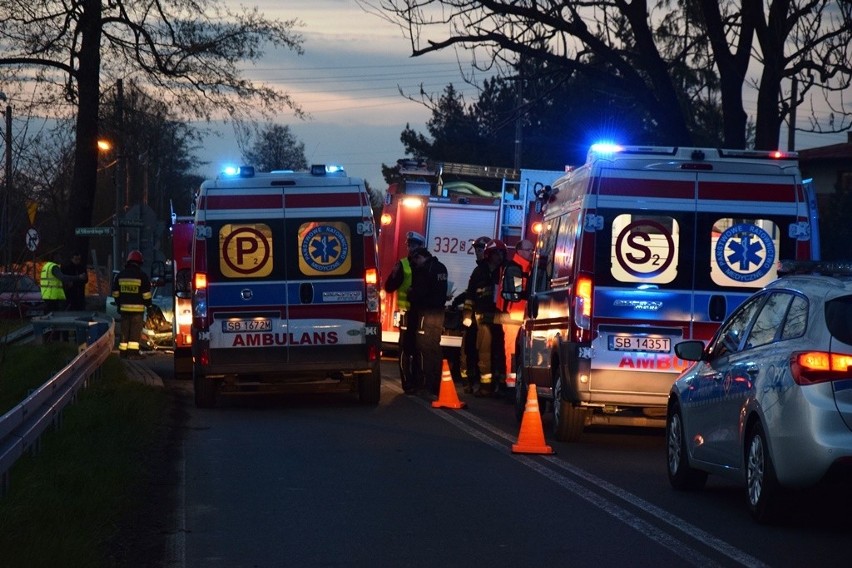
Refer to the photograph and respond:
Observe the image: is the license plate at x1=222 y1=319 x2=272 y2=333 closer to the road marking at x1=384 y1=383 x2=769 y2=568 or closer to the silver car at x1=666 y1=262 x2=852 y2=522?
the road marking at x1=384 y1=383 x2=769 y2=568

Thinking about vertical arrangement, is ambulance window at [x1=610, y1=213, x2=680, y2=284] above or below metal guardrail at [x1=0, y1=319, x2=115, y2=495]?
above

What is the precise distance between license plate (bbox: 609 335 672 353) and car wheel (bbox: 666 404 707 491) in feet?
5.75

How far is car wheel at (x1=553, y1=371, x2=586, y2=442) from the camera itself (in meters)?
13.2

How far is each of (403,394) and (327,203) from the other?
323cm

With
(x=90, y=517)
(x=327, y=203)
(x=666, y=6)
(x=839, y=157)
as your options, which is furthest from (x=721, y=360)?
(x=839, y=157)

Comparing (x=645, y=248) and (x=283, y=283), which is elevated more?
(x=645, y=248)

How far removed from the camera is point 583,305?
12.8 meters

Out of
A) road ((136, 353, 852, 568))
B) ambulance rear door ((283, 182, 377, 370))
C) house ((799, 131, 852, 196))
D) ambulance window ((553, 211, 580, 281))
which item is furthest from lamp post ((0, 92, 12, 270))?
house ((799, 131, 852, 196))

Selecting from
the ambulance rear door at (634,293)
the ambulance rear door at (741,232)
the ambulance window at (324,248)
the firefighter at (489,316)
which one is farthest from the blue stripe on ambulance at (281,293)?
the ambulance rear door at (741,232)

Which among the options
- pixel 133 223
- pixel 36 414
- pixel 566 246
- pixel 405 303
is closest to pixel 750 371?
pixel 566 246

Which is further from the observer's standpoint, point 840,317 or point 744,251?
point 744,251

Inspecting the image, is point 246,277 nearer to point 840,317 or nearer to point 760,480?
point 760,480

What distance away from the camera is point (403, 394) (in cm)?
1875

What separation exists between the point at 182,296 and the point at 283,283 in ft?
11.3
